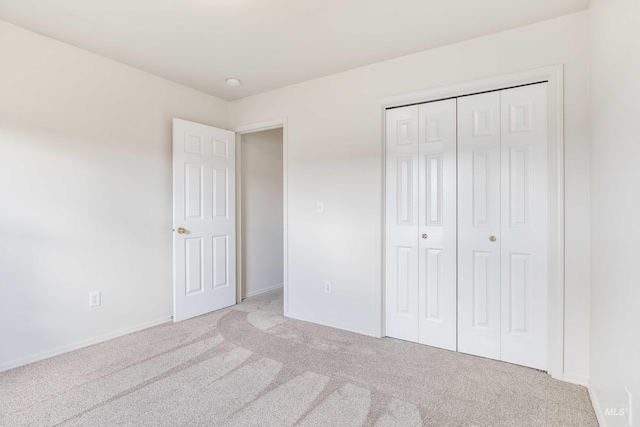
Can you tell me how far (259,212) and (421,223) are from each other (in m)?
2.27

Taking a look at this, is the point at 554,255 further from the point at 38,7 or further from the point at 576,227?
the point at 38,7

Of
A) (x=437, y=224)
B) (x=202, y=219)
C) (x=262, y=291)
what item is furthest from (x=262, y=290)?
(x=437, y=224)

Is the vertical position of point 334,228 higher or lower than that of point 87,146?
lower

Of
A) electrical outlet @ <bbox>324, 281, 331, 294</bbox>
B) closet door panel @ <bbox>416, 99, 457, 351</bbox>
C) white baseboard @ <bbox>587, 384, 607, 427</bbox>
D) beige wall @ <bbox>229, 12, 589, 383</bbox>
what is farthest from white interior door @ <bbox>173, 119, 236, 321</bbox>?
white baseboard @ <bbox>587, 384, 607, 427</bbox>

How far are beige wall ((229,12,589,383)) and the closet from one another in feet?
0.47

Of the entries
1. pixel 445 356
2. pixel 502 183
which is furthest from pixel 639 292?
pixel 445 356

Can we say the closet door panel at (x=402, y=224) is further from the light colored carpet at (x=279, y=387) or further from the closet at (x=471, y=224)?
the light colored carpet at (x=279, y=387)

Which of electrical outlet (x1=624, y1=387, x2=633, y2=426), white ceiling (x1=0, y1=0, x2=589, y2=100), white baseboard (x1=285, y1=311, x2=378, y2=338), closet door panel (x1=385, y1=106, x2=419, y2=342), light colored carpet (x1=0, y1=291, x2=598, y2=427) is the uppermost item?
white ceiling (x1=0, y1=0, x2=589, y2=100)

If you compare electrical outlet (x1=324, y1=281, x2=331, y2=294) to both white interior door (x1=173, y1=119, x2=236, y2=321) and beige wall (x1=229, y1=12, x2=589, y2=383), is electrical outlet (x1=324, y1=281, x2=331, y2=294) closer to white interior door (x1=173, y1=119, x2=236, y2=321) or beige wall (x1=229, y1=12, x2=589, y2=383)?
beige wall (x1=229, y1=12, x2=589, y2=383)

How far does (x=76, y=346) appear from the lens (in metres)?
2.48

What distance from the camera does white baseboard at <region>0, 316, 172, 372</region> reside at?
7.14 ft

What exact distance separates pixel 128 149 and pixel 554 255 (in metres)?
3.37

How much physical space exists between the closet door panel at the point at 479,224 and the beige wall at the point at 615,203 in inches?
21.3

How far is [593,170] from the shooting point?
1854 millimetres
